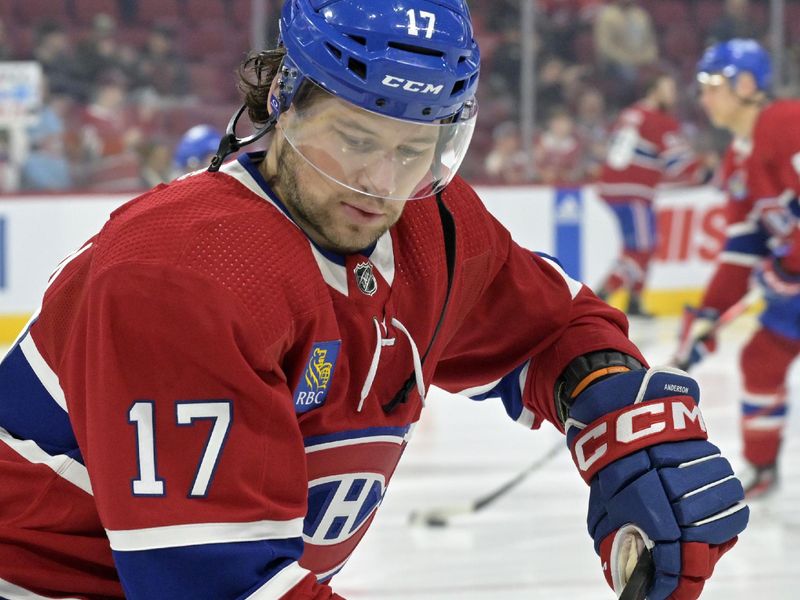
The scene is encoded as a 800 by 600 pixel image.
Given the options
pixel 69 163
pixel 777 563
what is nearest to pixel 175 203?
pixel 777 563

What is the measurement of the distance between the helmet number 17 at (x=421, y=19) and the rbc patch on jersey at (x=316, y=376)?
0.93ft

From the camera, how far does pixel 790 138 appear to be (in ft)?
11.4

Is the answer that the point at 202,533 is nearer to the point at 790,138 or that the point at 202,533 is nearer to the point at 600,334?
the point at 600,334

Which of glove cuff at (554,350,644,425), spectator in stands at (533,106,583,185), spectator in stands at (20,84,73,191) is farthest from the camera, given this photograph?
spectator in stands at (533,106,583,185)

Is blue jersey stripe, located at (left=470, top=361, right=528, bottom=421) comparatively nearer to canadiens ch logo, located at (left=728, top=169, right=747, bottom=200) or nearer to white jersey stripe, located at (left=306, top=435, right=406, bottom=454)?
white jersey stripe, located at (left=306, top=435, right=406, bottom=454)

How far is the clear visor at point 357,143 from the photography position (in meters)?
1.21

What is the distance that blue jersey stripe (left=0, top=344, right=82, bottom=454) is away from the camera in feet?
3.91

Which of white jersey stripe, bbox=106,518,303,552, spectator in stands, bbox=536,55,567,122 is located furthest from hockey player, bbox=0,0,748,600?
spectator in stands, bbox=536,55,567,122

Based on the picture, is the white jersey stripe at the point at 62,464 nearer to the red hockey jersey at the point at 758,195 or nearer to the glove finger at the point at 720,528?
the glove finger at the point at 720,528

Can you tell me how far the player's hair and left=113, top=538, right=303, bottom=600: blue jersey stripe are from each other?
511 millimetres

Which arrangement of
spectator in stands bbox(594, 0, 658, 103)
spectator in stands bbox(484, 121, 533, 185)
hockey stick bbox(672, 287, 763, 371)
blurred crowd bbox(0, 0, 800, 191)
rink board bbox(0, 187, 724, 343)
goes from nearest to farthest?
1. hockey stick bbox(672, 287, 763, 371)
2. rink board bbox(0, 187, 724, 343)
3. blurred crowd bbox(0, 0, 800, 191)
4. spectator in stands bbox(484, 121, 533, 185)
5. spectator in stands bbox(594, 0, 658, 103)

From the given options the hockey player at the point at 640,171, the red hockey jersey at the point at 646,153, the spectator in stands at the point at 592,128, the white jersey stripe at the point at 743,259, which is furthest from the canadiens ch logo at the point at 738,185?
the spectator in stands at the point at 592,128

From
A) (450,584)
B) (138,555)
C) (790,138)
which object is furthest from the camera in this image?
(790,138)

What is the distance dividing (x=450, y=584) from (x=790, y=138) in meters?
1.53
